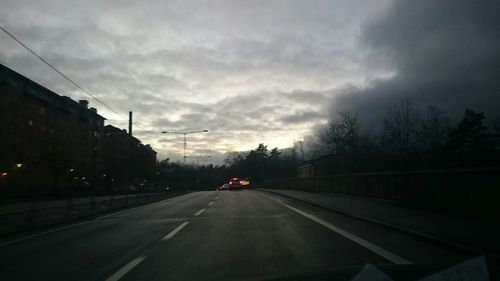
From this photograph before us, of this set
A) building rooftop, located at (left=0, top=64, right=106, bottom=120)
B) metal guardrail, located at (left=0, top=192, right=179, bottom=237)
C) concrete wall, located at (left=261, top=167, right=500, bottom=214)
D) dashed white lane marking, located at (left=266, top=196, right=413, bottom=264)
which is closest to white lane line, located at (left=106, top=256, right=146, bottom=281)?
dashed white lane marking, located at (left=266, top=196, right=413, bottom=264)

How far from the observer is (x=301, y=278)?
445 centimetres

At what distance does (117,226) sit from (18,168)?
4259 cm

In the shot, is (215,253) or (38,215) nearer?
(215,253)

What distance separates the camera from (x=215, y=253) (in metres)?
9.20

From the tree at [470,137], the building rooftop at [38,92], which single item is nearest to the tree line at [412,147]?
the tree at [470,137]

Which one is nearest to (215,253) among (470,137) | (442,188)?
(442,188)

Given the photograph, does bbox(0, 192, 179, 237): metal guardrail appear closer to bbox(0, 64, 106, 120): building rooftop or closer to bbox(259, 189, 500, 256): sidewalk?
bbox(259, 189, 500, 256): sidewalk

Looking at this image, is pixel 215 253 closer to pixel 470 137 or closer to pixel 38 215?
pixel 38 215

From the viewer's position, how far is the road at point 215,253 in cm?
730

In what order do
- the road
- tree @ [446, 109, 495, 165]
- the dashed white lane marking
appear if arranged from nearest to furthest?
the road → the dashed white lane marking → tree @ [446, 109, 495, 165]

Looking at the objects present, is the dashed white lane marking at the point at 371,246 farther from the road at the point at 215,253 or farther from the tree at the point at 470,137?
the tree at the point at 470,137

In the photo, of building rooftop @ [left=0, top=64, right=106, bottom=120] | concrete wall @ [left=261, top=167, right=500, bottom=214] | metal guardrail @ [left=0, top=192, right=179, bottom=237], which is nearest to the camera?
concrete wall @ [left=261, top=167, right=500, bottom=214]

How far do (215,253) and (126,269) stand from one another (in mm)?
2025

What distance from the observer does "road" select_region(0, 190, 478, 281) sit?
23.9 feet
